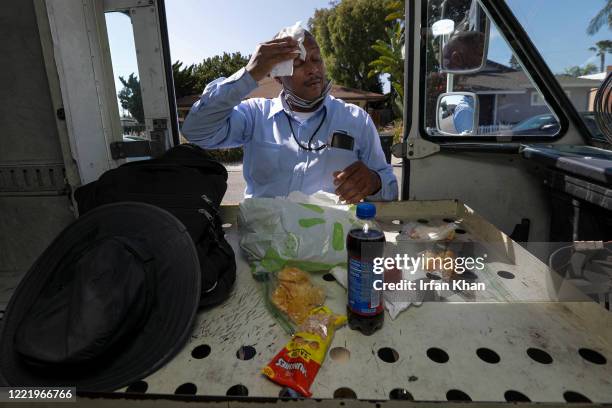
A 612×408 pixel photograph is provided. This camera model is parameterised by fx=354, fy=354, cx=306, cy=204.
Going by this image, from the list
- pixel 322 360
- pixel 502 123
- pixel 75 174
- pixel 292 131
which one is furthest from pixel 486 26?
pixel 75 174

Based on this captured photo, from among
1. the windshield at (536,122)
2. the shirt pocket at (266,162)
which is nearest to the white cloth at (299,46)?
the shirt pocket at (266,162)

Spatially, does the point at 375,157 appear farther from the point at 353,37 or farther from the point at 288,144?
the point at 353,37

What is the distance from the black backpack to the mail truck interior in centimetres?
9

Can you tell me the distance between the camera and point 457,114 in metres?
1.97

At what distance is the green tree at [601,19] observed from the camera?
1654 mm

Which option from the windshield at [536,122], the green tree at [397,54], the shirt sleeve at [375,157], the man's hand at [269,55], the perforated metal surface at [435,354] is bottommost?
the perforated metal surface at [435,354]

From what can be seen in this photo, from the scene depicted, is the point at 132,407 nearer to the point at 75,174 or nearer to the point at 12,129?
the point at 75,174

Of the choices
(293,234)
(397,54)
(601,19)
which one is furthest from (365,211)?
(397,54)

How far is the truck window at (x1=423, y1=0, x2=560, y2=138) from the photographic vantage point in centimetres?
184

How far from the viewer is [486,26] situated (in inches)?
73.7

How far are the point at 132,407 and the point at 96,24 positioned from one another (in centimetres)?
149

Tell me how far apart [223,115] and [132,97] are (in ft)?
1.52

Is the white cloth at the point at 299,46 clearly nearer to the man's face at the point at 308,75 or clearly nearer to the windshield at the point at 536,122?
the man's face at the point at 308,75

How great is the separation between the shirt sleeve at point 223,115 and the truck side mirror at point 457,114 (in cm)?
102
